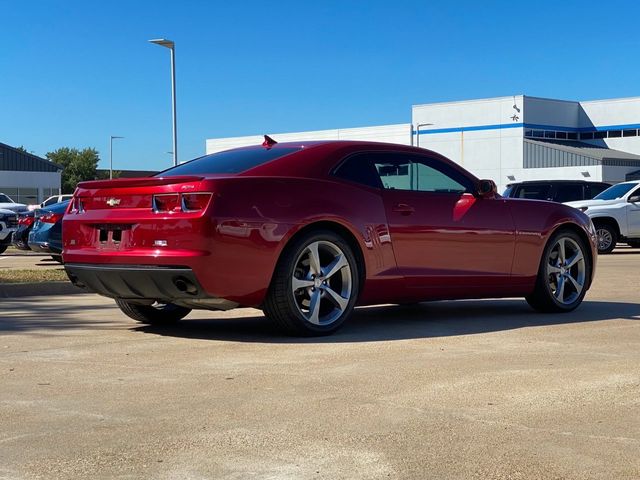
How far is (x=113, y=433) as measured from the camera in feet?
13.9

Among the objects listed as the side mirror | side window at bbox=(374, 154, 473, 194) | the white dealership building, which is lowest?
the side mirror

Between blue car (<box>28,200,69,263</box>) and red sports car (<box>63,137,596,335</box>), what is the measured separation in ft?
24.3

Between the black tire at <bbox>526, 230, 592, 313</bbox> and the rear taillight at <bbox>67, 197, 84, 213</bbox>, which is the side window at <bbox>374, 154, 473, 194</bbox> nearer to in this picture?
the black tire at <bbox>526, 230, 592, 313</bbox>

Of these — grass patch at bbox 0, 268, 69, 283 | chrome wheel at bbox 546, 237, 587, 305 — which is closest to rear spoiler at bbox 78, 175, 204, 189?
chrome wheel at bbox 546, 237, 587, 305

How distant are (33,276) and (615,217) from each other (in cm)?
A: 1419

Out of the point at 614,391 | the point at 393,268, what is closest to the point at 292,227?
the point at 393,268

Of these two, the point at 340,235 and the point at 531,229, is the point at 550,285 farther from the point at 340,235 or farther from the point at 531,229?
the point at 340,235

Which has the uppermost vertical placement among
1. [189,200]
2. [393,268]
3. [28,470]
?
[189,200]

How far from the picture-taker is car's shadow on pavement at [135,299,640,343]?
7242mm

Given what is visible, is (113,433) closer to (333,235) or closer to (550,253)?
(333,235)

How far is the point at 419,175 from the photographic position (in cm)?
801

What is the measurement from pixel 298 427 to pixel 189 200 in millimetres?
2694

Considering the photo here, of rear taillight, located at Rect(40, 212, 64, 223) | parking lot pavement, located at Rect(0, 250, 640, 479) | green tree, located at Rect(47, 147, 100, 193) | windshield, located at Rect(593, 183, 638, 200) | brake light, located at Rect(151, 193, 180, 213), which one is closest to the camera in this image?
parking lot pavement, located at Rect(0, 250, 640, 479)

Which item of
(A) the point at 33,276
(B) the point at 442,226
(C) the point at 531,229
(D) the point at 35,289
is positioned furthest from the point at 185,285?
(A) the point at 33,276
